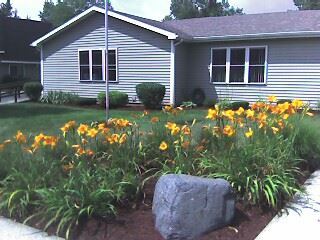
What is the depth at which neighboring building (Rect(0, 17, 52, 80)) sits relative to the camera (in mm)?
31534

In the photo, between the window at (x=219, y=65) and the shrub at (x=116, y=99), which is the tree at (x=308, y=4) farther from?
the shrub at (x=116, y=99)

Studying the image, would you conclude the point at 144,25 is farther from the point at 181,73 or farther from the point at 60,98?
the point at 60,98

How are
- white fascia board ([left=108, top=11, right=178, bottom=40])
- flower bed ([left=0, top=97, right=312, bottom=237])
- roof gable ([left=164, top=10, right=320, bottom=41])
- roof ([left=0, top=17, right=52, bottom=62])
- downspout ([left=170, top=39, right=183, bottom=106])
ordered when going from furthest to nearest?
roof ([left=0, top=17, right=52, bottom=62]) < downspout ([left=170, top=39, right=183, bottom=106]) < white fascia board ([left=108, top=11, right=178, bottom=40]) < roof gable ([left=164, top=10, right=320, bottom=41]) < flower bed ([left=0, top=97, right=312, bottom=237])

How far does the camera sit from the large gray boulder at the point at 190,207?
13.4 ft

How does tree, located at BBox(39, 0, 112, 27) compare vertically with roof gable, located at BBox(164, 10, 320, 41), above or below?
above

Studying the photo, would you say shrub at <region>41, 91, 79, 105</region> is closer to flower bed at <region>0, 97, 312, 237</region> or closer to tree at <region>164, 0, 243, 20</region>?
flower bed at <region>0, 97, 312, 237</region>

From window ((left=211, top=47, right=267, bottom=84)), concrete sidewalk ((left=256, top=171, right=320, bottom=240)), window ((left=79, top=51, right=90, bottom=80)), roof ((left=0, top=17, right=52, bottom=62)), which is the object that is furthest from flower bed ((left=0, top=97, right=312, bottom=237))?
roof ((left=0, top=17, right=52, bottom=62))

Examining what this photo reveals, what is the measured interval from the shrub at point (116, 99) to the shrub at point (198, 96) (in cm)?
273

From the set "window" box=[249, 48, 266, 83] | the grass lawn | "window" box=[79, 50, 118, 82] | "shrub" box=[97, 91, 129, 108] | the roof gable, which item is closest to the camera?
the grass lawn

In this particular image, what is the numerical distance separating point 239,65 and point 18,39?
20997mm

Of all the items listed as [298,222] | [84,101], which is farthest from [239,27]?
[298,222]

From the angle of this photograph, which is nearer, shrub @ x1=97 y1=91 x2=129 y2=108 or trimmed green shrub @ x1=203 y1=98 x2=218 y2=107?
trimmed green shrub @ x1=203 y1=98 x2=218 y2=107

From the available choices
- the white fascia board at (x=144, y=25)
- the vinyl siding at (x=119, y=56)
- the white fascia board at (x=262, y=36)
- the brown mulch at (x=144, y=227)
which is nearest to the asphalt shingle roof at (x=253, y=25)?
the white fascia board at (x=262, y=36)

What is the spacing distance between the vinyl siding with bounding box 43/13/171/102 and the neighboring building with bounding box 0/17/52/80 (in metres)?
11.3
